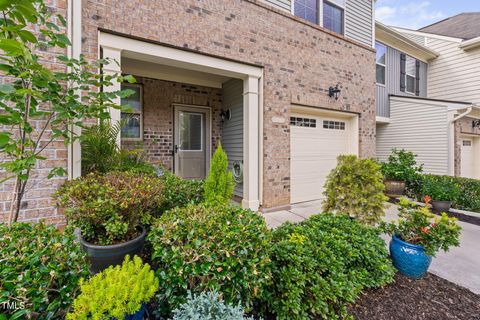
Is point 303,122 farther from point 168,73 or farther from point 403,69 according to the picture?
point 403,69

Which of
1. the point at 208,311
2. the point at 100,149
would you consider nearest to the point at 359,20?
the point at 100,149

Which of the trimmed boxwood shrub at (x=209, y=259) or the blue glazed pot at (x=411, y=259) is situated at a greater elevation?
the trimmed boxwood shrub at (x=209, y=259)

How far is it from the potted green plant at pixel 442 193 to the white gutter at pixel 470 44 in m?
6.85

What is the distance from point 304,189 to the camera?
19.1 feet

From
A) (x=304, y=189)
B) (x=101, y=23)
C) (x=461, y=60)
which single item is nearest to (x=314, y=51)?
(x=304, y=189)

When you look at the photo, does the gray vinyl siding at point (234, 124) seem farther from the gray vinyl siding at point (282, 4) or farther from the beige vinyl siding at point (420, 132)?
the beige vinyl siding at point (420, 132)

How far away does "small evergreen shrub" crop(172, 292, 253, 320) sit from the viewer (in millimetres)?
1244

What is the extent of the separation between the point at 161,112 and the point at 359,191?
463 cm

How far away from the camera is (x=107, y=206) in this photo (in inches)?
74.3

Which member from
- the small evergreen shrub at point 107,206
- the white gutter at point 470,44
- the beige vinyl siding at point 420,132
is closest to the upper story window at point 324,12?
the beige vinyl siding at point 420,132

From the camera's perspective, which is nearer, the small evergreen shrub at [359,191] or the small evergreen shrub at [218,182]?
the small evergreen shrub at [218,182]

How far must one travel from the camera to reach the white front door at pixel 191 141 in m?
5.85

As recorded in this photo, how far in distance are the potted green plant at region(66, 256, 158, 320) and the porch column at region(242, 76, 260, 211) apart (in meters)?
3.48

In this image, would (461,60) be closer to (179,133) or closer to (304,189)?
(304,189)
